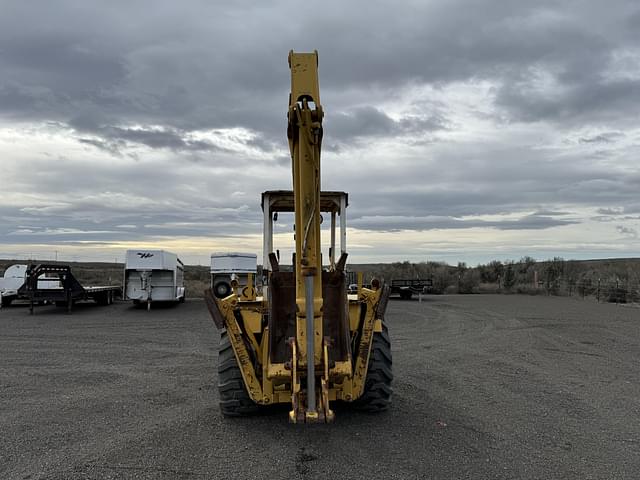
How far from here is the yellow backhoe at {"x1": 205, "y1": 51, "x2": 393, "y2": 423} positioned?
200 inches

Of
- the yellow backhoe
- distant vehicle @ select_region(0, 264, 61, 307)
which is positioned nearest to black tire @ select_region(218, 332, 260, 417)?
the yellow backhoe

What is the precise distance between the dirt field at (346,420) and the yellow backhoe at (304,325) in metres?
0.46

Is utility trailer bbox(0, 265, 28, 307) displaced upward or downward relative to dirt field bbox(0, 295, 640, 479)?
upward

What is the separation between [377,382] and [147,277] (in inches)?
738

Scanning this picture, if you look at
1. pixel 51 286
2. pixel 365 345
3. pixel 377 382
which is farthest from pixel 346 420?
pixel 51 286

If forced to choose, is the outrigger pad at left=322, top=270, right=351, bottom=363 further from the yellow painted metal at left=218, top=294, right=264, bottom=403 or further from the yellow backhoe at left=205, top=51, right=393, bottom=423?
the yellow painted metal at left=218, top=294, right=264, bottom=403

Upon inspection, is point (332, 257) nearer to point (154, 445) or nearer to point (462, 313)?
point (154, 445)

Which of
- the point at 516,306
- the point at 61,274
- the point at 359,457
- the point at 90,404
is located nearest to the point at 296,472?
the point at 359,457

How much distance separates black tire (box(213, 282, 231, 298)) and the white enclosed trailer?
1870 millimetres

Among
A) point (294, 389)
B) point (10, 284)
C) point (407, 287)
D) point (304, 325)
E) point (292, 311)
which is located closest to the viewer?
point (294, 389)

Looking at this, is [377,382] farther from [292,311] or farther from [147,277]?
[147,277]

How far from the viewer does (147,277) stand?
76.6 feet

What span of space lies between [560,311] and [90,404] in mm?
19065

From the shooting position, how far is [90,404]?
729cm
